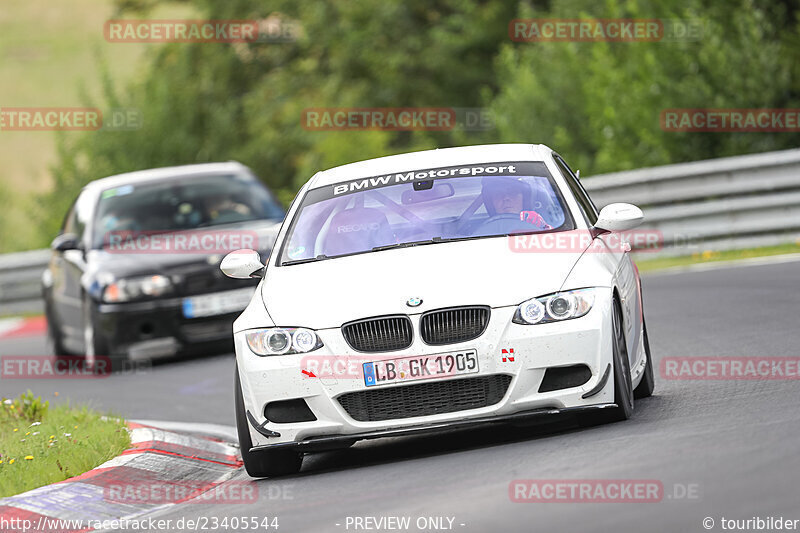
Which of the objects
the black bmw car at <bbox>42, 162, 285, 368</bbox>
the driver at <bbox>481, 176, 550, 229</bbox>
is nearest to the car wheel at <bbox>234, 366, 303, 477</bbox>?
the driver at <bbox>481, 176, 550, 229</bbox>

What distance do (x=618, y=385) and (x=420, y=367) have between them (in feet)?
3.28

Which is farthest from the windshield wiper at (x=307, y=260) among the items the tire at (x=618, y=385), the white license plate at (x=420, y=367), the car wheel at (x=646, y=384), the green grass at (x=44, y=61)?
the green grass at (x=44, y=61)

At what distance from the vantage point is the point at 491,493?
6.60 metres

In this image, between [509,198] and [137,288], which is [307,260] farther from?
[137,288]

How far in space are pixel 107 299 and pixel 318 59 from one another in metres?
26.1

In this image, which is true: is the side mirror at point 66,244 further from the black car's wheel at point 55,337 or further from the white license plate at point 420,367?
the white license plate at point 420,367

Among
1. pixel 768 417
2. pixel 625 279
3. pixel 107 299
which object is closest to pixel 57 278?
pixel 107 299

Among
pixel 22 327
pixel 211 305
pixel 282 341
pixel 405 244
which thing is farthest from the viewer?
pixel 22 327

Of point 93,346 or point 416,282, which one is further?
point 93,346

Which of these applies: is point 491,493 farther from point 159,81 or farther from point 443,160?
point 159,81

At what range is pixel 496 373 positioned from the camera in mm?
7465

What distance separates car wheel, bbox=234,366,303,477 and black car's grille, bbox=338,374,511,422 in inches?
23.6

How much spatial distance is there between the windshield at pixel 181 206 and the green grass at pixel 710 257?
4774 millimetres

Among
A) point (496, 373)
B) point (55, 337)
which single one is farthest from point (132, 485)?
point (55, 337)
